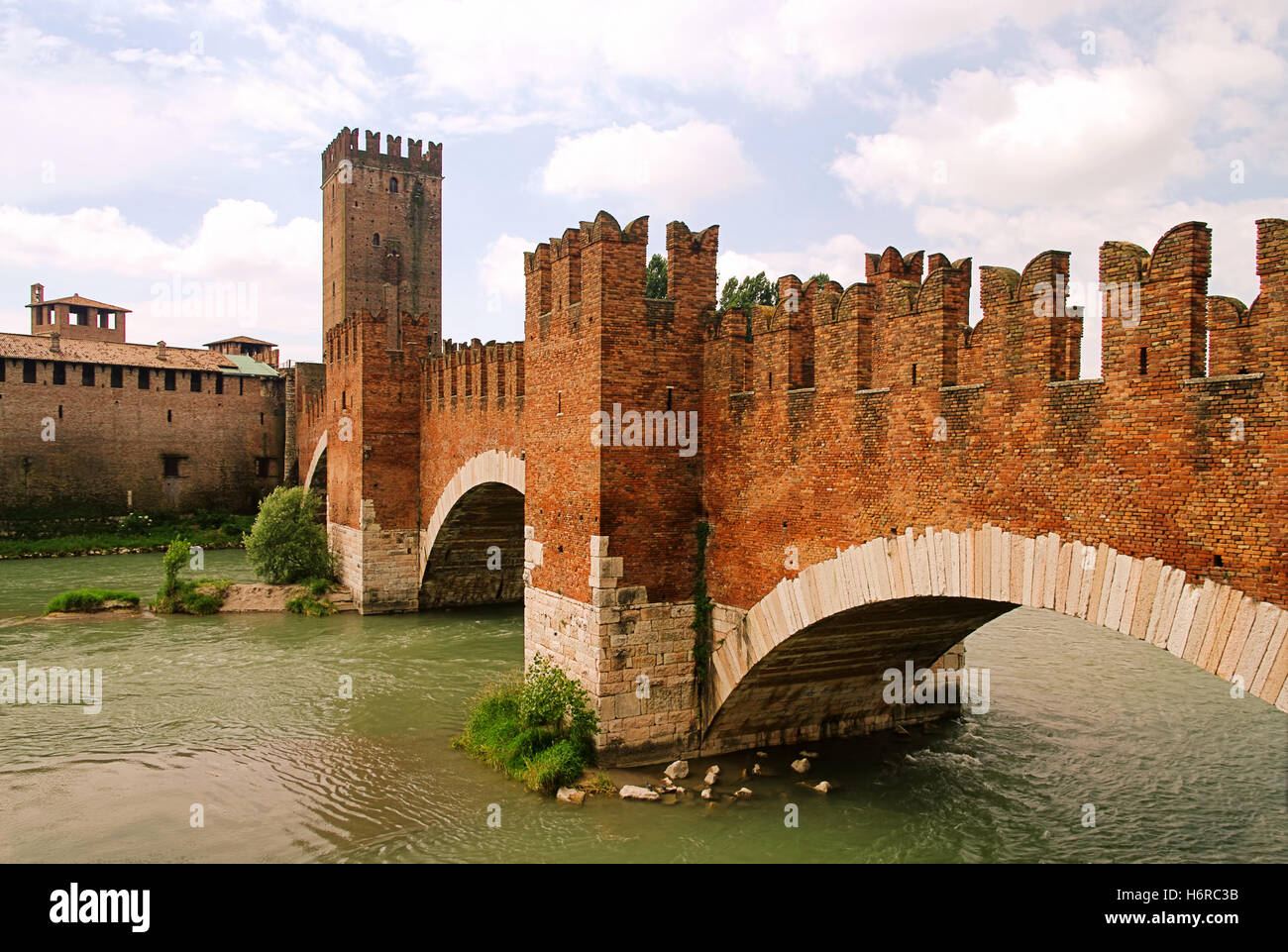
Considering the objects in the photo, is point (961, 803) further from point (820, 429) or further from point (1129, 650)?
point (1129, 650)

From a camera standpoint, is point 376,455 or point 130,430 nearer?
point 376,455

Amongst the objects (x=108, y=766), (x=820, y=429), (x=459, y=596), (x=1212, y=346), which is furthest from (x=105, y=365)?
(x=1212, y=346)

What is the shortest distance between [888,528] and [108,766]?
1081 centimetres

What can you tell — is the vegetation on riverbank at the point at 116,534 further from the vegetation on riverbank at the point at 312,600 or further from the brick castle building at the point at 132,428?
the vegetation on riverbank at the point at 312,600

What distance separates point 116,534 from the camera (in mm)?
40344

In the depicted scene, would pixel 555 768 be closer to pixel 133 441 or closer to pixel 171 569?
pixel 171 569

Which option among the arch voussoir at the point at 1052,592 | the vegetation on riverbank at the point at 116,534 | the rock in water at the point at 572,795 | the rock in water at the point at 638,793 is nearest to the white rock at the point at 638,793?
the rock in water at the point at 638,793

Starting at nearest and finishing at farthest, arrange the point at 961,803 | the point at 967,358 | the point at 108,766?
the point at 967,358
the point at 961,803
the point at 108,766

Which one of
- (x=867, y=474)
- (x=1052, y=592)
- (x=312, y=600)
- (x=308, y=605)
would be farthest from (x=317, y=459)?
(x=1052, y=592)

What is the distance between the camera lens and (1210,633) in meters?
6.73

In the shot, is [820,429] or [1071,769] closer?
[820,429]

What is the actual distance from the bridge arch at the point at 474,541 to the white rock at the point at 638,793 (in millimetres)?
9224

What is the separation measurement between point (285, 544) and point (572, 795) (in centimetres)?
1735

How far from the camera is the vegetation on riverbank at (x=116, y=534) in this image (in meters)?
37.8
